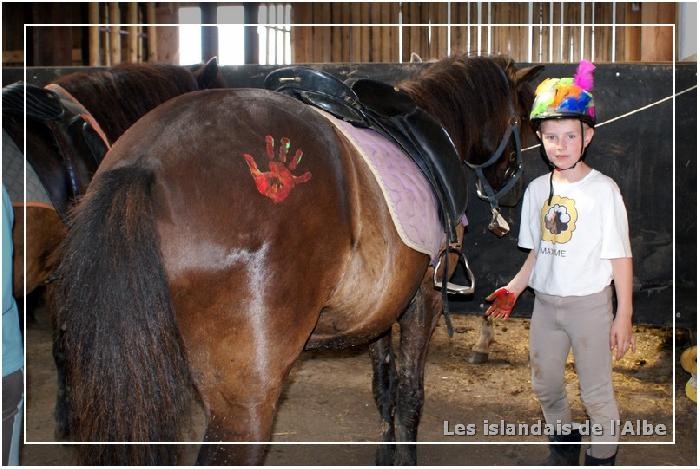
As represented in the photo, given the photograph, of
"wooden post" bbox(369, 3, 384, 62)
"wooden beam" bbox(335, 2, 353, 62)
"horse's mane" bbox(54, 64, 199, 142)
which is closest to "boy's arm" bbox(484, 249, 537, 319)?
"horse's mane" bbox(54, 64, 199, 142)

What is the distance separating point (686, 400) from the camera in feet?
14.0

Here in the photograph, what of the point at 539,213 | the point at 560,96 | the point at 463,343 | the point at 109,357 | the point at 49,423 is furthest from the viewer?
the point at 463,343

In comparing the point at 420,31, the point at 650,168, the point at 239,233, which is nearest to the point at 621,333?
the point at 239,233

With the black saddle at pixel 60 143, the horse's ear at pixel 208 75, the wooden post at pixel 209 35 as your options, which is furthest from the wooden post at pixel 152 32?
the black saddle at pixel 60 143

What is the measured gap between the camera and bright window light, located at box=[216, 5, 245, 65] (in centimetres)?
927

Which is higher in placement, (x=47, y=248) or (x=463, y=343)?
(x=47, y=248)

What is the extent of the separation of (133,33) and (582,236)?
8.38m

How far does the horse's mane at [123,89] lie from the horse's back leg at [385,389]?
5.43 feet

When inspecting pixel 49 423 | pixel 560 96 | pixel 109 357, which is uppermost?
pixel 560 96

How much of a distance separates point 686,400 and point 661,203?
1250mm

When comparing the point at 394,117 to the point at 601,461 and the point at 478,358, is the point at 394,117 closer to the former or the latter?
the point at 601,461

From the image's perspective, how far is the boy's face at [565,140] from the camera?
2.61 m

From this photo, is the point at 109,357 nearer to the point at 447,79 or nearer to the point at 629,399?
the point at 447,79

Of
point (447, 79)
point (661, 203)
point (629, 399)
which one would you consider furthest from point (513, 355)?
point (447, 79)
